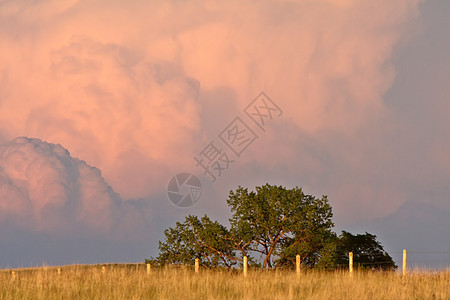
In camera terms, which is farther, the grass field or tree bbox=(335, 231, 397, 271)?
tree bbox=(335, 231, 397, 271)

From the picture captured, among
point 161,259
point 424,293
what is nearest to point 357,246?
point 161,259

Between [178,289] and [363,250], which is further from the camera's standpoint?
[363,250]

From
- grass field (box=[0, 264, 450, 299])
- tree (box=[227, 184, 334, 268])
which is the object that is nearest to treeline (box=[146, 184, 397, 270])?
tree (box=[227, 184, 334, 268])

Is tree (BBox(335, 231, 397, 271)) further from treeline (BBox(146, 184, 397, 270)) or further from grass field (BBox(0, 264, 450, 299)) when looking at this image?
grass field (BBox(0, 264, 450, 299))

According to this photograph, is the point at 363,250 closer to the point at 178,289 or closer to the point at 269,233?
the point at 269,233

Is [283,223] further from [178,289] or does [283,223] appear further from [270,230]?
[178,289]

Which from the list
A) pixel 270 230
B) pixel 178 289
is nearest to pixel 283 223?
pixel 270 230

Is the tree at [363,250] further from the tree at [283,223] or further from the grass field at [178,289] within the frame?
the grass field at [178,289]

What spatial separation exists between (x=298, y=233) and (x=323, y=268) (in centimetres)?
250

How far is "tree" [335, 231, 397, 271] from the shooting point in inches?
1325

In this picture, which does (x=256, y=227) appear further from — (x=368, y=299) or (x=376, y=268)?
(x=368, y=299)

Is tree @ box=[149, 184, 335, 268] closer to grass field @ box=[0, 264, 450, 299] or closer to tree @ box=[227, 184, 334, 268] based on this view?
tree @ box=[227, 184, 334, 268]

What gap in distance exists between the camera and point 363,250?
34.3 metres

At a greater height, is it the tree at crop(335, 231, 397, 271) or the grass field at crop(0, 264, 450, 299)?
the tree at crop(335, 231, 397, 271)
